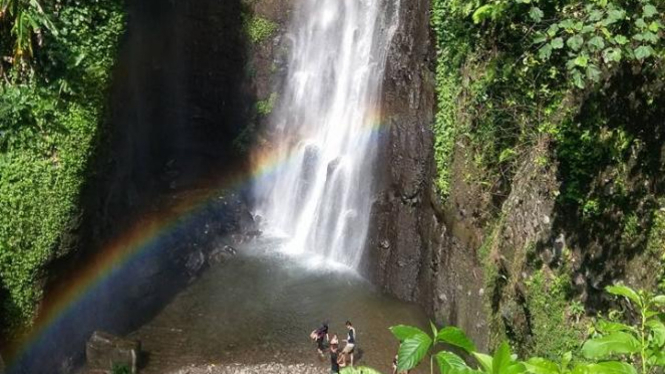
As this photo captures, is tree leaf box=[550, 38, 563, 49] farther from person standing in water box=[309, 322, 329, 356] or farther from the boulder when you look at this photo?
the boulder

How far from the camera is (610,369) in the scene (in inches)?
78.7

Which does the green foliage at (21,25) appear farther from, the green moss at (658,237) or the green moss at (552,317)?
the green moss at (658,237)

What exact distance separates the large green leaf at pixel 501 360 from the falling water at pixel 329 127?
15.8 metres

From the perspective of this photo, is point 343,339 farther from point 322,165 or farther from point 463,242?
point 322,165

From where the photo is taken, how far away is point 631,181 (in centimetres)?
829

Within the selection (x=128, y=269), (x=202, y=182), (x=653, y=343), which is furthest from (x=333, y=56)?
(x=653, y=343)

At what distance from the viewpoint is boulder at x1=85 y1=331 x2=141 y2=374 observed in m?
12.9

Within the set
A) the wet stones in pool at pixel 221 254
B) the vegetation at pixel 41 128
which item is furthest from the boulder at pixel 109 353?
the wet stones in pool at pixel 221 254

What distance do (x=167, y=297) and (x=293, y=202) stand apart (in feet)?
20.0

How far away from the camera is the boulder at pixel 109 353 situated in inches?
508

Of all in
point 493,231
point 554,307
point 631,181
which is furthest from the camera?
point 493,231

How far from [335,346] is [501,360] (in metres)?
11.0

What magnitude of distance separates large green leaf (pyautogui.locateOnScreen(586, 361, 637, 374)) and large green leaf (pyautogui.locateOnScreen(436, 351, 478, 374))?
0.37 meters

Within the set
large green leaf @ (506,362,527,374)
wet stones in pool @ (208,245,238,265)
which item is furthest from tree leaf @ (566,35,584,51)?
wet stones in pool @ (208,245,238,265)
